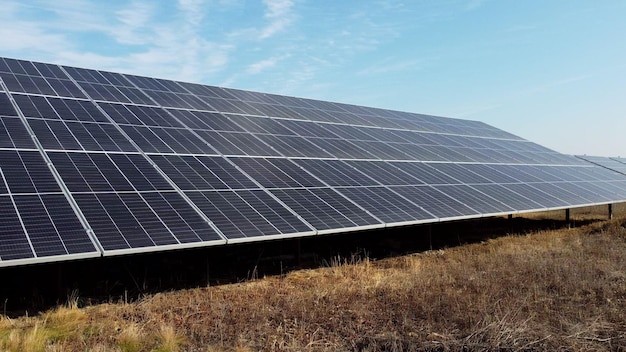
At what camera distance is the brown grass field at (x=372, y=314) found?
29.1 ft

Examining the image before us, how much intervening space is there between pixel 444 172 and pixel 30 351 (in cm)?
1955

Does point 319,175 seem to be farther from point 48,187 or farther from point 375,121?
point 375,121

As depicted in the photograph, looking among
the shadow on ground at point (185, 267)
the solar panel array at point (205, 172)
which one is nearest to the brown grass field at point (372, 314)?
the shadow on ground at point (185, 267)

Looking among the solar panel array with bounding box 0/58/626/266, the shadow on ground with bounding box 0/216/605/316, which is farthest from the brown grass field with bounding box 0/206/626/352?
the solar panel array with bounding box 0/58/626/266

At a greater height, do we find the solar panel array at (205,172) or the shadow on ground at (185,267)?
the solar panel array at (205,172)

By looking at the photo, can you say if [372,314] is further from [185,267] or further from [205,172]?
[205,172]

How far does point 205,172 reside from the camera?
54.4 ft

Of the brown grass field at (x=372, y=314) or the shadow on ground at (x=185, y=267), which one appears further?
the shadow on ground at (x=185, y=267)

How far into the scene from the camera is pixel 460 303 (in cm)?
1124

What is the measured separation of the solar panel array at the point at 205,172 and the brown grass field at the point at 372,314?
4.63 feet

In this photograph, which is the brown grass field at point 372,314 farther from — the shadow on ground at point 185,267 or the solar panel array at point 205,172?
the solar panel array at point 205,172

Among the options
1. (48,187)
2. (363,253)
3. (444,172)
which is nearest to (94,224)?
(48,187)

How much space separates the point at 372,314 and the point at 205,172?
7.97 meters

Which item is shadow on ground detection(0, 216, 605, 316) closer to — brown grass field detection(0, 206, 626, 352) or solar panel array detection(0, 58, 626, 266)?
brown grass field detection(0, 206, 626, 352)
